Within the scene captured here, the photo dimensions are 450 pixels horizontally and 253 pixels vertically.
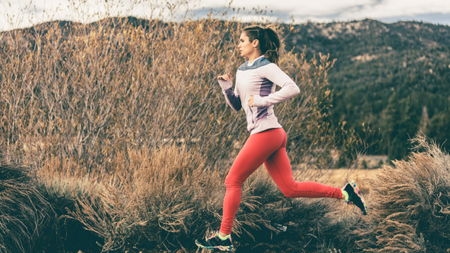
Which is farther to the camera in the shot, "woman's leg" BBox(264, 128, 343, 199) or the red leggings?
"woman's leg" BBox(264, 128, 343, 199)

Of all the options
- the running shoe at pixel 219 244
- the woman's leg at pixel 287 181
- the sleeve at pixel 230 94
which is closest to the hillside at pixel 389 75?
the woman's leg at pixel 287 181

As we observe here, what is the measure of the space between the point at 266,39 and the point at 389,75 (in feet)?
133

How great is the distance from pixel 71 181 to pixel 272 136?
2280mm

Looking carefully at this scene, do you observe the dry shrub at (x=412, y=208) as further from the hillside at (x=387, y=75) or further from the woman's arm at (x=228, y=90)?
the hillside at (x=387, y=75)

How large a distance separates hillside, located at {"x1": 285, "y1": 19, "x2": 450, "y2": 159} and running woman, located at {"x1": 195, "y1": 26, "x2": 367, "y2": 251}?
266 inches

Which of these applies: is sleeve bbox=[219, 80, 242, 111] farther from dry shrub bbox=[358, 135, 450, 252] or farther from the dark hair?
dry shrub bbox=[358, 135, 450, 252]

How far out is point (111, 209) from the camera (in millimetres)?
3180

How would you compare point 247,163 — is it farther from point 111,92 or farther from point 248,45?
point 111,92

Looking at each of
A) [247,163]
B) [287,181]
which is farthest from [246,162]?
[287,181]

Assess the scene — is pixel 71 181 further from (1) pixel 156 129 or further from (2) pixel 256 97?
(2) pixel 256 97

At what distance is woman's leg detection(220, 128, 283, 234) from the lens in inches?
101

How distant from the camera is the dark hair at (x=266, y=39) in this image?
107 inches

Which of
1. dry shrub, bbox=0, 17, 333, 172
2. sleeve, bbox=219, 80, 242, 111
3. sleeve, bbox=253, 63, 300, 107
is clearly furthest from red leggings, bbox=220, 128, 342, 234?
dry shrub, bbox=0, 17, 333, 172

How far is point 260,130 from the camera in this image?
2580 millimetres
